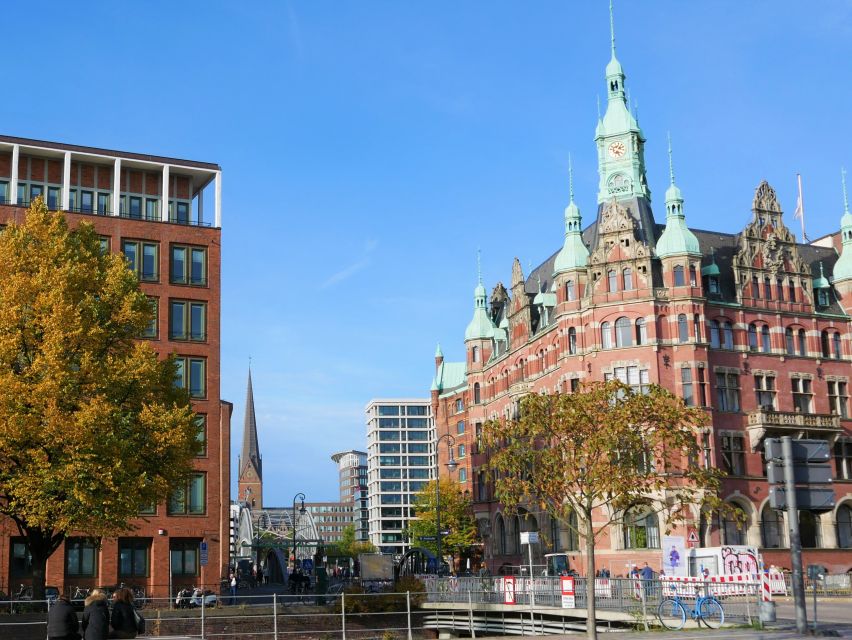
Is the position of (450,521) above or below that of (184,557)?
above

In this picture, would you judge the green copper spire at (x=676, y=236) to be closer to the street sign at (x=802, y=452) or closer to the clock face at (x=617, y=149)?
the clock face at (x=617, y=149)

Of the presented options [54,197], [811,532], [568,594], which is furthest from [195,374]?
[811,532]

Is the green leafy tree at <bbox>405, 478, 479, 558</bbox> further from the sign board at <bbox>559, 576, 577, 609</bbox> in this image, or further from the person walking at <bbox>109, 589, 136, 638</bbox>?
the person walking at <bbox>109, 589, 136, 638</bbox>

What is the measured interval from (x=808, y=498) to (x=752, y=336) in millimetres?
57553

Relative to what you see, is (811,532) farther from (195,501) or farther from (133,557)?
(133,557)

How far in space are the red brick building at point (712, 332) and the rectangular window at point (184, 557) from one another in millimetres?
23018

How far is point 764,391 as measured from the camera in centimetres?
6994

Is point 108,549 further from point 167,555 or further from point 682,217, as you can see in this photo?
point 682,217

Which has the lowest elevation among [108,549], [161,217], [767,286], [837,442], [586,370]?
[108,549]

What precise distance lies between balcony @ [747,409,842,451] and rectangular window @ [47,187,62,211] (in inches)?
1872

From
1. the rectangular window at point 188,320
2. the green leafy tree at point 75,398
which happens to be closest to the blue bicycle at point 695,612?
the green leafy tree at point 75,398

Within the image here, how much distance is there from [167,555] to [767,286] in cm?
4384

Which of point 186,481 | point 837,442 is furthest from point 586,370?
point 186,481

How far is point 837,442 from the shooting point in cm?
7100
